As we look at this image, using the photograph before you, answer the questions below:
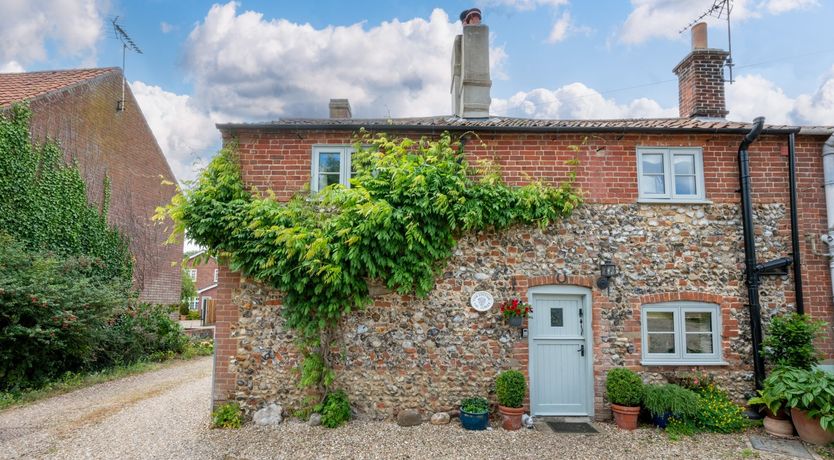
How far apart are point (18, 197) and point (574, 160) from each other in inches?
479

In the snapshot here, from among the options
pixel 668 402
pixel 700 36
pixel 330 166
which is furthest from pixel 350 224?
pixel 700 36

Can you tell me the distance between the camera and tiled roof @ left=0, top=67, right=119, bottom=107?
37.4ft

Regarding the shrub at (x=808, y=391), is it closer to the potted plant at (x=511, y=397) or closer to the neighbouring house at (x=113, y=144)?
the potted plant at (x=511, y=397)

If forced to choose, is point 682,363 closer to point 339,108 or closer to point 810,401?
point 810,401

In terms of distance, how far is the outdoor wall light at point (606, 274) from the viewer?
771cm

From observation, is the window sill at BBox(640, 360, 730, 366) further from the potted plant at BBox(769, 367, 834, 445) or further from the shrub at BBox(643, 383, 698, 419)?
the potted plant at BBox(769, 367, 834, 445)

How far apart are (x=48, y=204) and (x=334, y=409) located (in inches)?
376

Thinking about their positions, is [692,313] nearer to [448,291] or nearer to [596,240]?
[596,240]

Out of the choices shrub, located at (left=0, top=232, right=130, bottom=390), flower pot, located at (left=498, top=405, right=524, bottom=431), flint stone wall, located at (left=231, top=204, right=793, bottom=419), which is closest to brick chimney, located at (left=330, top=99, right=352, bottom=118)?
flint stone wall, located at (left=231, top=204, right=793, bottom=419)

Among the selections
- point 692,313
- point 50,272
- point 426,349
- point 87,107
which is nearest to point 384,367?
point 426,349

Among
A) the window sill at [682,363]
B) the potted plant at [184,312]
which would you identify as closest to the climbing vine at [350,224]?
the window sill at [682,363]

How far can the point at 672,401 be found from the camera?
6.98 meters

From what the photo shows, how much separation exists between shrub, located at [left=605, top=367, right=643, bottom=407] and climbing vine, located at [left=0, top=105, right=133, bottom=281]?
1241 centimetres

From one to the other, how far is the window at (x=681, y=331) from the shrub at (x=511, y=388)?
7.57 ft
